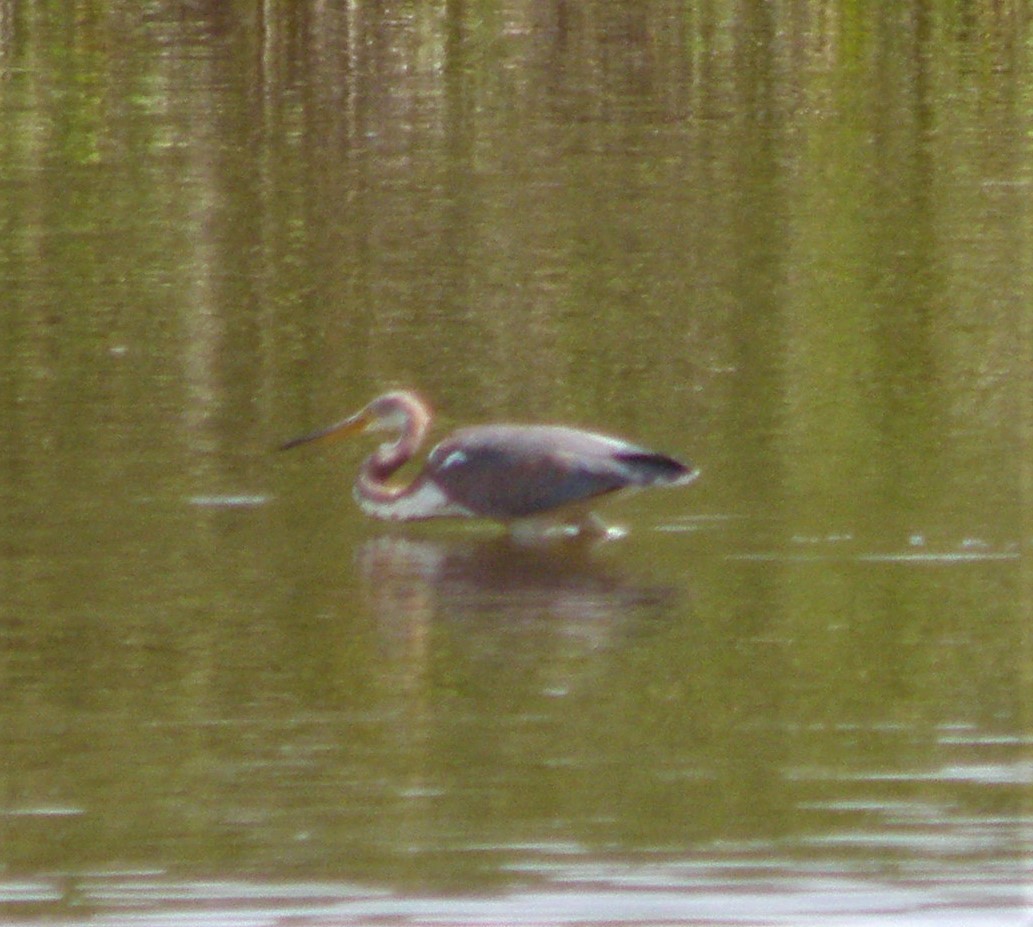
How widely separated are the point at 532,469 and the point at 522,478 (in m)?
0.05

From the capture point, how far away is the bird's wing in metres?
9.83

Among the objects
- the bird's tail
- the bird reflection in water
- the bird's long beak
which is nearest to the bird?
the bird's tail

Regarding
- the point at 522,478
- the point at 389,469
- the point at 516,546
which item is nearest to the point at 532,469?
the point at 522,478

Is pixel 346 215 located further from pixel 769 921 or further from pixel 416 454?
pixel 769 921

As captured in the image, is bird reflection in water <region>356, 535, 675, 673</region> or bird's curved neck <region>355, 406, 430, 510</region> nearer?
bird reflection in water <region>356, 535, 675, 673</region>

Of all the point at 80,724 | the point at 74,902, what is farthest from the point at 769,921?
the point at 80,724

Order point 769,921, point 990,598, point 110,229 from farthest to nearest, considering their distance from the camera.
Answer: point 110,229 → point 990,598 → point 769,921

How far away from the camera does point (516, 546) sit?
10047 millimetres

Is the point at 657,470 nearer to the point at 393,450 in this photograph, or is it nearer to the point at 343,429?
the point at 393,450

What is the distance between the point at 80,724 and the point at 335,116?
13.3 metres

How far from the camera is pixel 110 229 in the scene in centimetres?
1580

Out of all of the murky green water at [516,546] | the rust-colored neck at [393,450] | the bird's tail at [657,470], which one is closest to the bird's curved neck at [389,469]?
the rust-colored neck at [393,450]

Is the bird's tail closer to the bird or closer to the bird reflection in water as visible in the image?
the bird

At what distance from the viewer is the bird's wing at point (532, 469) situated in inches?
387
